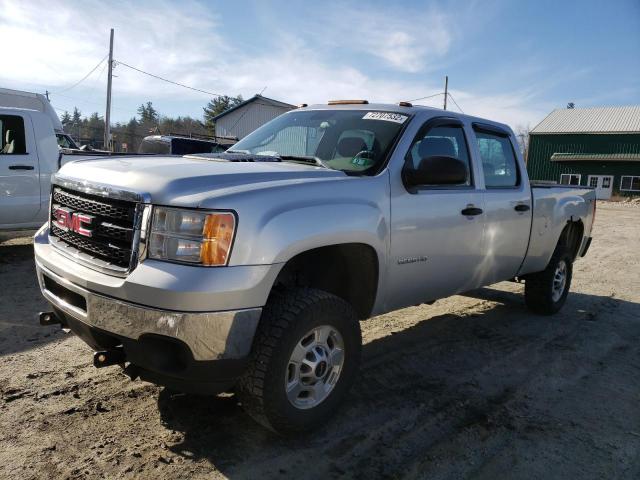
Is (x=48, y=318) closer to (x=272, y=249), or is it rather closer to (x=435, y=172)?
(x=272, y=249)

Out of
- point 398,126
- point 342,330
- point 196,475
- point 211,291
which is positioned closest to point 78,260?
point 211,291

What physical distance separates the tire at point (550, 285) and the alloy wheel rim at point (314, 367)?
140 inches

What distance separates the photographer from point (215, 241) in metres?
2.46

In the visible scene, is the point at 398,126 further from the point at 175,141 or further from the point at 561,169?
the point at 561,169

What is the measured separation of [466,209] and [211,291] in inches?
93.3

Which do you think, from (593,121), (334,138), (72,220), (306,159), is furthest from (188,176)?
(593,121)

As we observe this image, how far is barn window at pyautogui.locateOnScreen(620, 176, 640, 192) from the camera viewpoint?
123 feet

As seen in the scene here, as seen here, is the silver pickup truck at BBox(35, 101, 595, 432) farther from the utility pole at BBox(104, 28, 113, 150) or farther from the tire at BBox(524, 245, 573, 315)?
the utility pole at BBox(104, 28, 113, 150)

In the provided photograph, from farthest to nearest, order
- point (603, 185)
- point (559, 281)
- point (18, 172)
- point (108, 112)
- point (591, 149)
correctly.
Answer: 1. point (591, 149)
2. point (603, 185)
3. point (108, 112)
4. point (18, 172)
5. point (559, 281)

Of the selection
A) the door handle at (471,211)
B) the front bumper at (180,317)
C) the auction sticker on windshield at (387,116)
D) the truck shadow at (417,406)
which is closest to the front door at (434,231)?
the door handle at (471,211)

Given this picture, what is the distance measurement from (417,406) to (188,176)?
6.94ft

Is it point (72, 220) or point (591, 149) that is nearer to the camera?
point (72, 220)

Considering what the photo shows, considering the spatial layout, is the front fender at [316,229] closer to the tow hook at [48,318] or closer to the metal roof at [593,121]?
the tow hook at [48,318]

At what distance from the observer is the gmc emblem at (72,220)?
2863mm
